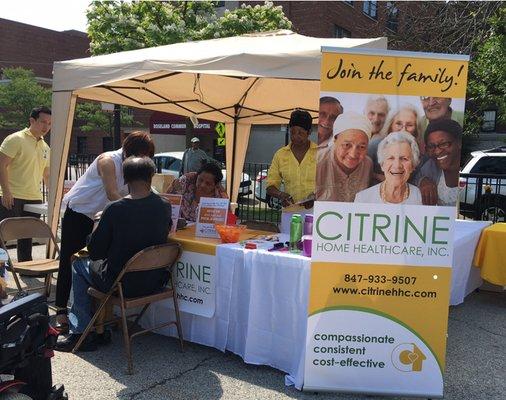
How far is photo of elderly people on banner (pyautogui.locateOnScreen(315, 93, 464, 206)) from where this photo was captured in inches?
112

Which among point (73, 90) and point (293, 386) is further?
point (73, 90)

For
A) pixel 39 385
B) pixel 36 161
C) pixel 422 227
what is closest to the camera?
pixel 39 385

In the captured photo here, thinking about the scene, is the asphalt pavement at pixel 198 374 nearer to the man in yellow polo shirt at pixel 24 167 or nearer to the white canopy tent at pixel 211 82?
the white canopy tent at pixel 211 82

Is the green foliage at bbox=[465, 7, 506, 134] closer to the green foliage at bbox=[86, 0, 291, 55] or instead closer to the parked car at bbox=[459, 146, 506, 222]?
the parked car at bbox=[459, 146, 506, 222]

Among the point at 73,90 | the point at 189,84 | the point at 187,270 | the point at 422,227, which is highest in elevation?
the point at 189,84

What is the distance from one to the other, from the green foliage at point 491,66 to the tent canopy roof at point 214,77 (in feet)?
16.9

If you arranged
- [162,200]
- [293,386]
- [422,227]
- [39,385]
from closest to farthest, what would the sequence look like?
1. [39,385]
2. [422,227]
3. [293,386]
4. [162,200]

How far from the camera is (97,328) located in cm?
366

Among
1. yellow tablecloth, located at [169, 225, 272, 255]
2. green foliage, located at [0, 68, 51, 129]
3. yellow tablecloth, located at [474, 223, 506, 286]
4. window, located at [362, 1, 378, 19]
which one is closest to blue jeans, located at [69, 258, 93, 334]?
yellow tablecloth, located at [169, 225, 272, 255]

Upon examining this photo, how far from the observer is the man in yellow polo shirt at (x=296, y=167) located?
176 inches

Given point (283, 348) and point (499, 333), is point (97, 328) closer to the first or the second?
point (283, 348)

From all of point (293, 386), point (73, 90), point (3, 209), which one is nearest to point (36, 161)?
point (3, 209)

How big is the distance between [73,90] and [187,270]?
2.14 metres

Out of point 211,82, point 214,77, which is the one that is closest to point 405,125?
point 214,77
